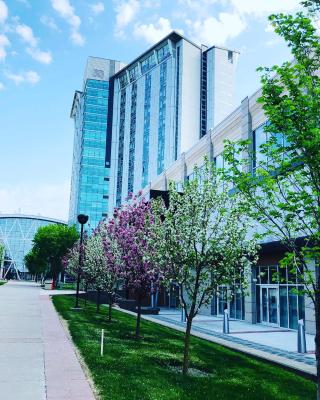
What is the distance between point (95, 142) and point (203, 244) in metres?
128

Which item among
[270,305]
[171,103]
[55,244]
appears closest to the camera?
Answer: [270,305]

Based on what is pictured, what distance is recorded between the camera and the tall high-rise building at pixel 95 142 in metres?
132

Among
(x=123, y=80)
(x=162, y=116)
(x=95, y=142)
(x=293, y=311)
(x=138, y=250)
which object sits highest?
(x=123, y=80)

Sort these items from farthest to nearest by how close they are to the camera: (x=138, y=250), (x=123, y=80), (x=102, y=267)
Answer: (x=123, y=80) < (x=102, y=267) < (x=138, y=250)

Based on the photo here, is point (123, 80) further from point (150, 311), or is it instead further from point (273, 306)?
point (273, 306)

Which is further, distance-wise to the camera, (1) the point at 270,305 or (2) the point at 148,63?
(2) the point at 148,63

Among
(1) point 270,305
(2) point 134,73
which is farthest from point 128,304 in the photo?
(2) point 134,73

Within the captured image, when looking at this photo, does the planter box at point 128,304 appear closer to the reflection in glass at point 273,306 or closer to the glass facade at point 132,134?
the reflection in glass at point 273,306

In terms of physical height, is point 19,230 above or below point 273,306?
above

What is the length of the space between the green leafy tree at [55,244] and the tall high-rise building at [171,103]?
34.9 metres

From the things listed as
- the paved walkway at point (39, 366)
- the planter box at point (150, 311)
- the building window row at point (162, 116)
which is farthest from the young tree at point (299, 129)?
the building window row at point (162, 116)

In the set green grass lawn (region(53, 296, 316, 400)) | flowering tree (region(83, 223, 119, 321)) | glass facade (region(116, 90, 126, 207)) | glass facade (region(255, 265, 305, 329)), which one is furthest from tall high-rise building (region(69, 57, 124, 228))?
green grass lawn (region(53, 296, 316, 400))

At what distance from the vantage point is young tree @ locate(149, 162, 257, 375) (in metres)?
10.6

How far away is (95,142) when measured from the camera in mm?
135375
